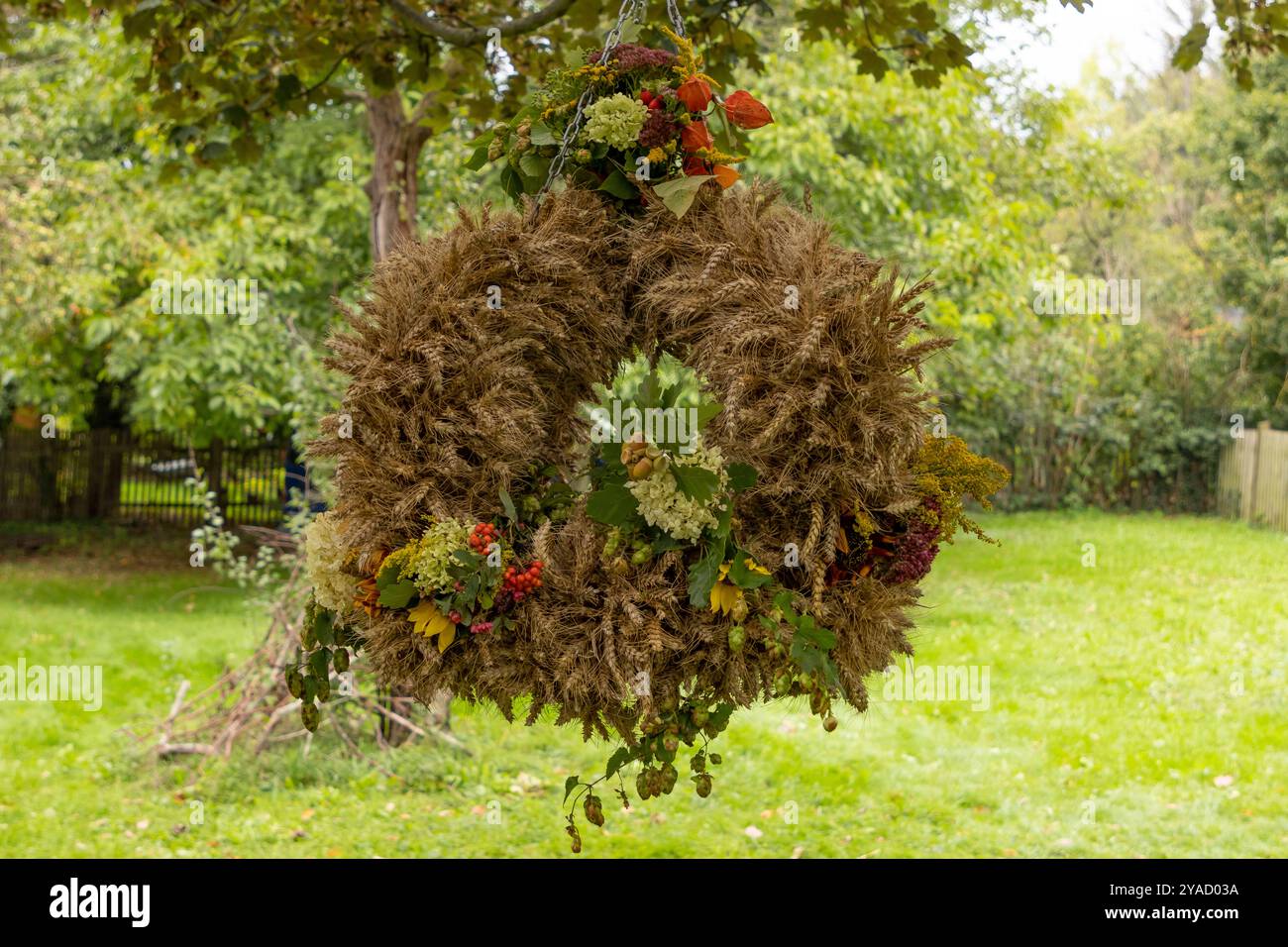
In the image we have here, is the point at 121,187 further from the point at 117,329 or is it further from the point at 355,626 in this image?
the point at 355,626

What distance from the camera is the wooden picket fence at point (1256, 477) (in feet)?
40.3

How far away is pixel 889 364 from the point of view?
82.4 inches

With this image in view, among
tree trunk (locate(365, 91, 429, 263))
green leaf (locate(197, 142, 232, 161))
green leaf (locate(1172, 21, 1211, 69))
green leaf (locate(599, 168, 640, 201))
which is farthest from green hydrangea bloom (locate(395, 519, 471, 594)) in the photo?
tree trunk (locate(365, 91, 429, 263))

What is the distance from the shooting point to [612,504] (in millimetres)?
2018

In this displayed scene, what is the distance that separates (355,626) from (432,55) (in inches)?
120

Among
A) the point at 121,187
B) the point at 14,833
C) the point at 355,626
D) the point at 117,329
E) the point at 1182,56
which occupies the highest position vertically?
the point at 121,187

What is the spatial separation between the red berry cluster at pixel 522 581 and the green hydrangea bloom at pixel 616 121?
2.55 feet

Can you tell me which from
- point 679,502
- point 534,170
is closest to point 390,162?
point 534,170

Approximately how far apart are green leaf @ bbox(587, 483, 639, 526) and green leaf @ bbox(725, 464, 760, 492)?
0.52ft

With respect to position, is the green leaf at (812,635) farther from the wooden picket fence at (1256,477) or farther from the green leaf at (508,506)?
the wooden picket fence at (1256,477)

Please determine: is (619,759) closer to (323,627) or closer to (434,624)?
(434,624)

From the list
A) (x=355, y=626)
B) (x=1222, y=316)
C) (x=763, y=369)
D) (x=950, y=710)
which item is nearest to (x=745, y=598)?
(x=763, y=369)

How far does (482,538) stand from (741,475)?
443 mm

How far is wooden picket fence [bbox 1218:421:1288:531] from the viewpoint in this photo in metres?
12.3
